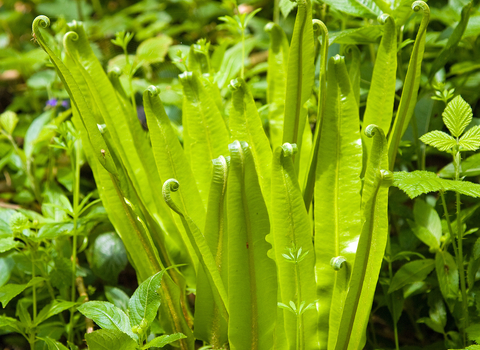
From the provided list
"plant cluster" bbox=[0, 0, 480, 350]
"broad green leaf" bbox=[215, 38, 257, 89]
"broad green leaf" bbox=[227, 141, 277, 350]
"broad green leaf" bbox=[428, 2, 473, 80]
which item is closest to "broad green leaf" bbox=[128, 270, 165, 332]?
"plant cluster" bbox=[0, 0, 480, 350]

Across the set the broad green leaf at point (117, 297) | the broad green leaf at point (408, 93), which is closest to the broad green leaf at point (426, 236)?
the broad green leaf at point (408, 93)

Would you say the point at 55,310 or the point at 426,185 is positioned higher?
the point at 426,185

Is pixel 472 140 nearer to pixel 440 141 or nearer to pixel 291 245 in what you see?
pixel 440 141

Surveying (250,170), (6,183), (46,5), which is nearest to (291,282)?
(250,170)

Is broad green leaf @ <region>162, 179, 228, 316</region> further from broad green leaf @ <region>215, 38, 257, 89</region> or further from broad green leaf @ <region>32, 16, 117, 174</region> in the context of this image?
broad green leaf @ <region>215, 38, 257, 89</region>

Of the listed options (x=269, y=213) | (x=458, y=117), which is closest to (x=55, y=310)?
(x=269, y=213)

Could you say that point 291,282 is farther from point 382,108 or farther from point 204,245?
point 382,108
